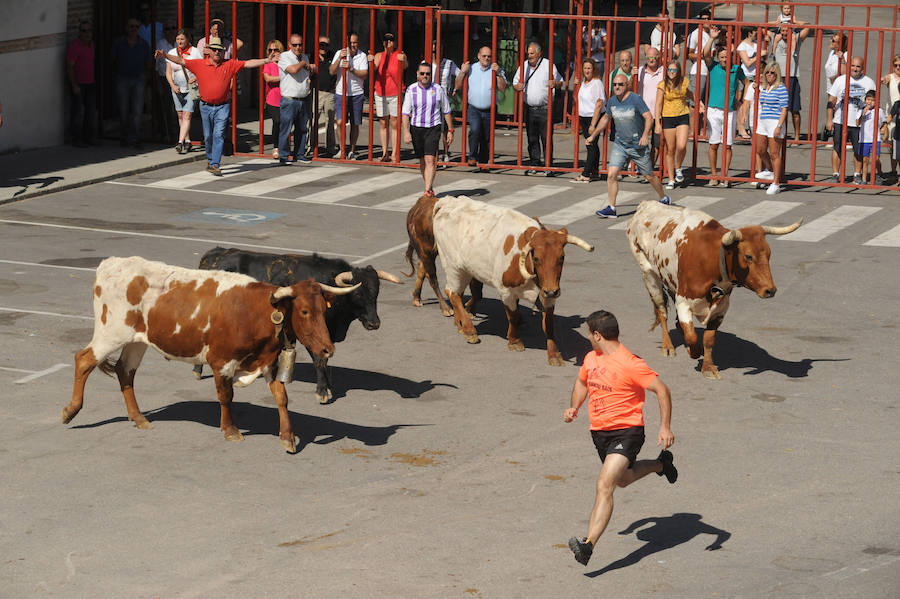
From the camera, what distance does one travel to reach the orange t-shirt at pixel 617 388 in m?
9.10

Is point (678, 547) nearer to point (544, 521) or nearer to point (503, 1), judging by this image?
point (544, 521)

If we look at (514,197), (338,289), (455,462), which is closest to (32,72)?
(514,197)

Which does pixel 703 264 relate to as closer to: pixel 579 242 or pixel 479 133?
pixel 579 242

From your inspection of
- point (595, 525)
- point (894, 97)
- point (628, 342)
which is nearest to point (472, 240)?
point (628, 342)

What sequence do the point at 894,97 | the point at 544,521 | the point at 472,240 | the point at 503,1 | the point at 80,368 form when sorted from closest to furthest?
1. the point at 544,521
2. the point at 80,368
3. the point at 472,240
4. the point at 894,97
5. the point at 503,1

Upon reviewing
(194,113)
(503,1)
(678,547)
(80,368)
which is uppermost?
(503,1)

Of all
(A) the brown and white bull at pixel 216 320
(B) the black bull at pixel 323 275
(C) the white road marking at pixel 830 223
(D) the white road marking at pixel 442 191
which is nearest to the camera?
(A) the brown and white bull at pixel 216 320

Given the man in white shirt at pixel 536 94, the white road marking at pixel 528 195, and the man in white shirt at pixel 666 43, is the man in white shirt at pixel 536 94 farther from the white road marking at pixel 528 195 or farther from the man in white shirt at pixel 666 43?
the man in white shirt at pixel 666 43

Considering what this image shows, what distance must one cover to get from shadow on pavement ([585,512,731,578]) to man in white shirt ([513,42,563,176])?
15027 millimetres

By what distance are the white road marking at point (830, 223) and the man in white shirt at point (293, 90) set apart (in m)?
9.15

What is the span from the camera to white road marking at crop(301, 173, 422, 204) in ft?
73.8

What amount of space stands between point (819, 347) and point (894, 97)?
1037 centimetres

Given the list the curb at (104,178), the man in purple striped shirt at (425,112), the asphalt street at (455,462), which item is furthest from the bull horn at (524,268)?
the curb at (104,178)

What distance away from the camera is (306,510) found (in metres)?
10.0
